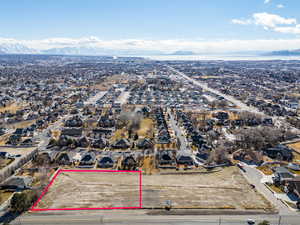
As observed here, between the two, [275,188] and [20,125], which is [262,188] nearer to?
[275,188]

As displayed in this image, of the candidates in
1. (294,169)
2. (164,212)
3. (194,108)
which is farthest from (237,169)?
(194,108)

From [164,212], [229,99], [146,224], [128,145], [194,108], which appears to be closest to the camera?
[146,224]

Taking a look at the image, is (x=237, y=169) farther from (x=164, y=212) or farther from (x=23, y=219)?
(x=23, y=219)

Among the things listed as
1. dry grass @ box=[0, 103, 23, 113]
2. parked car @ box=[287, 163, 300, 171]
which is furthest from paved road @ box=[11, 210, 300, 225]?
dry grass @ box=[0, 103, 23, 113]

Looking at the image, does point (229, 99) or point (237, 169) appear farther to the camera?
point (229, 99)

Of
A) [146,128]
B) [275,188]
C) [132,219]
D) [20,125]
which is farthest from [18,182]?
[275,188]
